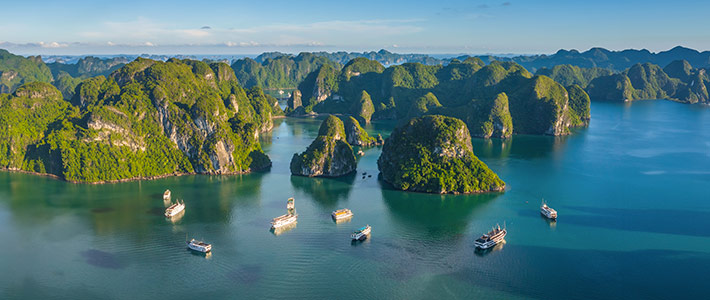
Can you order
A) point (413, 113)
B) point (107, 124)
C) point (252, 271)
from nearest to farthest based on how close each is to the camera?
1. point (252, 271)
2. point (107, 124)
3. point (413, 113)

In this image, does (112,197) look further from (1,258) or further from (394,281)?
(394,281)


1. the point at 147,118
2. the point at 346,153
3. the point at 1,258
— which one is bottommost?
the point at 1,258

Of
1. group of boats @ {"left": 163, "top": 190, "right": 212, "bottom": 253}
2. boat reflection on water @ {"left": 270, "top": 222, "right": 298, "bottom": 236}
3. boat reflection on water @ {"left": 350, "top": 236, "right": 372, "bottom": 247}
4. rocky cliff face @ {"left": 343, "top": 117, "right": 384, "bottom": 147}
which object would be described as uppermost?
rocky cliff face @ {"left": 343, "top": 117, "right": 384, "bottom": 147}

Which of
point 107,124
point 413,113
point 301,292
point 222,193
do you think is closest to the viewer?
point 301,292

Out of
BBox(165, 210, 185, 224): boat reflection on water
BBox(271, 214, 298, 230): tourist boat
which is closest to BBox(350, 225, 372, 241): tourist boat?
BBox(271, 214, 298, 230): tourist boat

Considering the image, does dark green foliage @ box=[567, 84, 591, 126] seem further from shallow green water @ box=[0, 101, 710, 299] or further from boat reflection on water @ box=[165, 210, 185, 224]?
boat reflection on water @ box=[165, 210, 185, 224]

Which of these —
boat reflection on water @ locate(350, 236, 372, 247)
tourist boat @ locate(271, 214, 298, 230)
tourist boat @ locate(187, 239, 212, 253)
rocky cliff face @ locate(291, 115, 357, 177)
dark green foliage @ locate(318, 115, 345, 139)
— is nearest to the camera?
tourist boat @ locate(187, 239, 212, 253)

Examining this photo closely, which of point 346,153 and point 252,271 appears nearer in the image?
point 252,271

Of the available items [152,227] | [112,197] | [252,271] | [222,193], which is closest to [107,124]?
[112,197]
